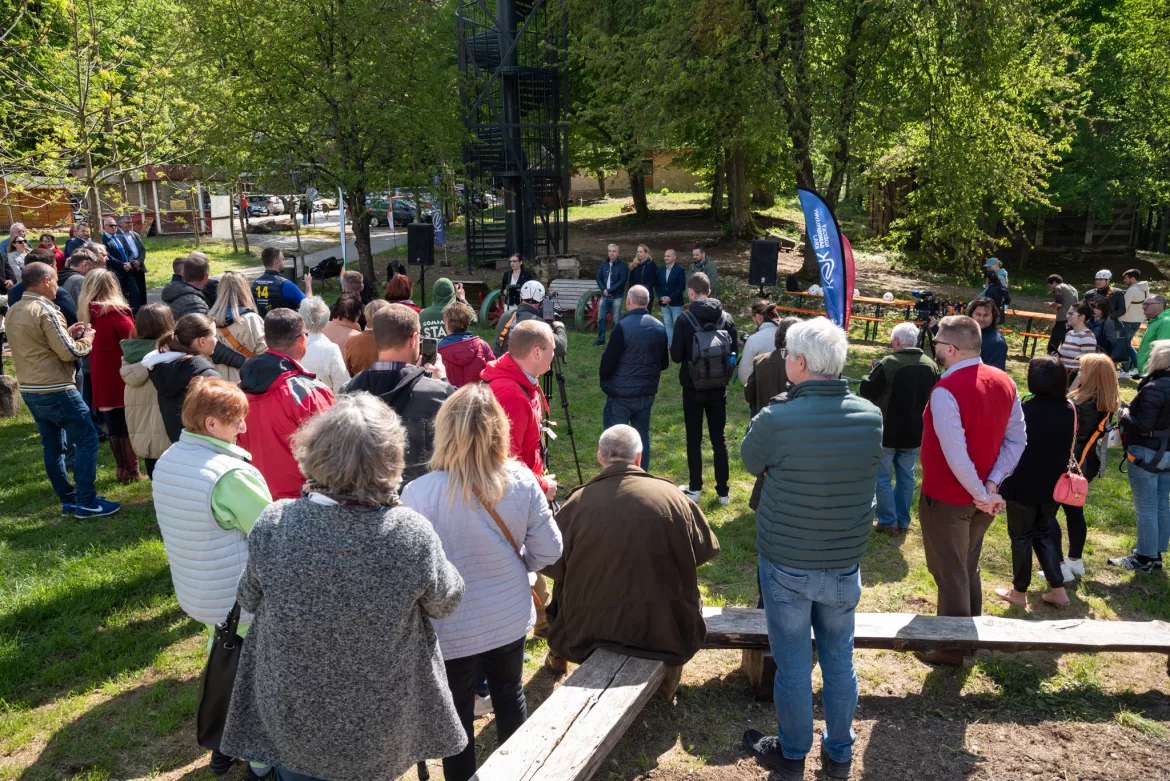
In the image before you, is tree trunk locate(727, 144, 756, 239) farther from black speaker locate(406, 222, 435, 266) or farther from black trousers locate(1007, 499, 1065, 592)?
black trousers locate(1007, 499, 1065, 592)

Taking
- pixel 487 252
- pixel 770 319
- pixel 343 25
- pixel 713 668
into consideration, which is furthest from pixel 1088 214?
pixel 713 668

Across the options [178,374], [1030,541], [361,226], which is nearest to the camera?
[178,374]

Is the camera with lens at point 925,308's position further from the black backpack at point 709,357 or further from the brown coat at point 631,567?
the brown coat at point 631,567

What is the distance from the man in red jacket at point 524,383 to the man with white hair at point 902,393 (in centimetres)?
246

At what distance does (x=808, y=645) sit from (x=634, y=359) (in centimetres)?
318

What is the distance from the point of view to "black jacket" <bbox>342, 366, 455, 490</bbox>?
3902mm

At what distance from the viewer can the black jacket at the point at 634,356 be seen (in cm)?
619

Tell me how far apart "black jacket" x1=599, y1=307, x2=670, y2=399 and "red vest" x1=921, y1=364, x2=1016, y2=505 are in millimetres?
2402

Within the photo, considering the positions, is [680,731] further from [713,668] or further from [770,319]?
[770,319]

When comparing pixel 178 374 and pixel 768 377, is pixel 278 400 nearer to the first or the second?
pixel 178 374

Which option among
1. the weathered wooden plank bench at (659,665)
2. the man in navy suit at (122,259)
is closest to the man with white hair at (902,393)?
the weathered wooden plank bench at (659,665)

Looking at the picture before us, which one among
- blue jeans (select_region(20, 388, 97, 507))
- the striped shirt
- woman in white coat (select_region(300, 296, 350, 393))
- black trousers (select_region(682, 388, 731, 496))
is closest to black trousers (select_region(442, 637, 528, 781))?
woman in white coat (select_region(300, 296, 350, 393))

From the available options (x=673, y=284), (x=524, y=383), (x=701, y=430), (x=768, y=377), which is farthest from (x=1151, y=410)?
(x=673, y=284)

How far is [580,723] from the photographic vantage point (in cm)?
322
